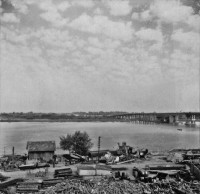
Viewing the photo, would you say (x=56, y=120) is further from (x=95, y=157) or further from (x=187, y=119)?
(x=95, y=157)

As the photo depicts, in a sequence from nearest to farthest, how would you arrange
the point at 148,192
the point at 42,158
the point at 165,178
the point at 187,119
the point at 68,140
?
1. the point at 148,192
2. the point at 165,178
3. the point at 42,158
4. the point at 68,140
5. the point at 187,119

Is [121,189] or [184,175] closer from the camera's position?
[121,189]

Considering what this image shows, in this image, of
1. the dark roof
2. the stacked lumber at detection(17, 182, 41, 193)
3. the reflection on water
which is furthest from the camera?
the reflection on water

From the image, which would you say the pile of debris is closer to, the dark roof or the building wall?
the building wall

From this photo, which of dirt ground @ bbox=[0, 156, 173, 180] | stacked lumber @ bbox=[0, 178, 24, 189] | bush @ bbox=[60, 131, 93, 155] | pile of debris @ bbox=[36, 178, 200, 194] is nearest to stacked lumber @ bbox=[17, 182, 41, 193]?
pile of debris @ bbox=[36, 178, 200, 194]

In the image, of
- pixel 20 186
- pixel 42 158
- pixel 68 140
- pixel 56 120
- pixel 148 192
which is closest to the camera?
pixel 148 192

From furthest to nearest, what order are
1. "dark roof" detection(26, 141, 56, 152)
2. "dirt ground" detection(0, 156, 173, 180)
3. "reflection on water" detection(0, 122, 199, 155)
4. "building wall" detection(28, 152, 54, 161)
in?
"reflection on water" detection(0, 122, 199, 155) < "dark roof" detection(26, 141, 56, 152) < "building wall" detection(28, 152, 54, 161) < "dirt ground" detection(0, 156, 173, 180)

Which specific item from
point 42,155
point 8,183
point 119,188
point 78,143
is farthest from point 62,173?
point 78,143

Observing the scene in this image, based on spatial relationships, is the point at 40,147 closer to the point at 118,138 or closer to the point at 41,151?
the point at 41,151

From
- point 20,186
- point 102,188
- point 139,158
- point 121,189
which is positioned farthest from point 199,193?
point 139,158

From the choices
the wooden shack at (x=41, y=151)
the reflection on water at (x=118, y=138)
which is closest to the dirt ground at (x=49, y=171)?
the wooden shack at (x=41, y=151)
